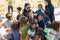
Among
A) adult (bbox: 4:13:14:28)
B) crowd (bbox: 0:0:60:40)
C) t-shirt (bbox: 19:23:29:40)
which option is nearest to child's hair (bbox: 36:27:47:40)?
crowd (bbox: 0:0:60:40)

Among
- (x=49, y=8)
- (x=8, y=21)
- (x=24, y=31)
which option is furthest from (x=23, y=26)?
(x=49, y=8)

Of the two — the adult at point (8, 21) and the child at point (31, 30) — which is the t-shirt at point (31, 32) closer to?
the child at point (31, 30)

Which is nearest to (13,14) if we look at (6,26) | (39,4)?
(6,26)

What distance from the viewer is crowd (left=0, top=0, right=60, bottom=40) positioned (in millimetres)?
2129

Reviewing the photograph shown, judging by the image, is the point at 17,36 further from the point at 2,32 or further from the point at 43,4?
the point at 43,4

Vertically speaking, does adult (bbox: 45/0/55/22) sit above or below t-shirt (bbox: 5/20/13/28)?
above

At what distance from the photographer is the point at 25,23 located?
2.13 meters

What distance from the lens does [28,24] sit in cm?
213

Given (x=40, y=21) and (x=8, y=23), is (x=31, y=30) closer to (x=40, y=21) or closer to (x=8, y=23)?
(x=40, y=21)

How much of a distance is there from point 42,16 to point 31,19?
111 millimetres

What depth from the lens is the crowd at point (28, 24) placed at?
2.13m

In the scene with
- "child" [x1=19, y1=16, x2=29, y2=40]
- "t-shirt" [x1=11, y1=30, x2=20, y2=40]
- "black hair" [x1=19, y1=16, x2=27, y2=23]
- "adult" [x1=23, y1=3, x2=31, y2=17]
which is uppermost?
"adult" [x1=23, y1=3, x2=31, y2=17]

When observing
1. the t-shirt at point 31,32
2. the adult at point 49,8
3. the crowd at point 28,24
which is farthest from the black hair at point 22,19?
the adult at point 49,8

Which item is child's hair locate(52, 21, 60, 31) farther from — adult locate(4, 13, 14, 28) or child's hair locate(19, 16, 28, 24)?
adult locate(4, 13, 14, 28)
